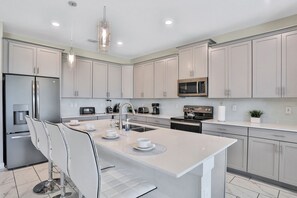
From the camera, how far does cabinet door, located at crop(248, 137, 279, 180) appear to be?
2539 mm

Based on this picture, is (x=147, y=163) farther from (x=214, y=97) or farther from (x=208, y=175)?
(x=214, y=97)

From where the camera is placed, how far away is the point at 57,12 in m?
2.63

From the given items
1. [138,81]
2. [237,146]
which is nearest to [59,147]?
[237,146]

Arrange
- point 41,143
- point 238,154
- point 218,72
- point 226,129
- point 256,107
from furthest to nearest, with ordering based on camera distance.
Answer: point 218,72 < point 256,107 < point 226,129 < point 238,154 < point 41,143

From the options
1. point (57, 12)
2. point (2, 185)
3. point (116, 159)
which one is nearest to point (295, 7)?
point (116, 159)

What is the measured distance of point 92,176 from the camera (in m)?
1.15

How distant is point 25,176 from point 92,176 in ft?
8.37

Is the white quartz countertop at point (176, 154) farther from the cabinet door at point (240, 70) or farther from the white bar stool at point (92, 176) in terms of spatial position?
the cabinet door at point (240, 70)

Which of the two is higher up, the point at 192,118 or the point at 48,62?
the point at 48,62

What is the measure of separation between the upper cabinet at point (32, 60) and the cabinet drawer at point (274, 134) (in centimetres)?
404

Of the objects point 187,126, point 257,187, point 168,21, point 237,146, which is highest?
point 168,21

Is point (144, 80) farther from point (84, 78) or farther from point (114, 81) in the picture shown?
point (84, 78)

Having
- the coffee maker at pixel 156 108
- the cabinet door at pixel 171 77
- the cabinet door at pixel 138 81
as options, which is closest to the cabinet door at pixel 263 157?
the cabinet door at pixel 171 77

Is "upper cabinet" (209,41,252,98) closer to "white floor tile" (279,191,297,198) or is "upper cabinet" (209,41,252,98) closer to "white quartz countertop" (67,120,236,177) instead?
"white floor tile" (279,191,297,198)
